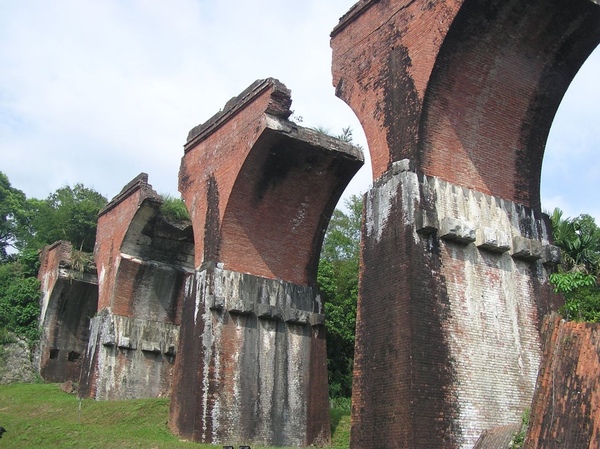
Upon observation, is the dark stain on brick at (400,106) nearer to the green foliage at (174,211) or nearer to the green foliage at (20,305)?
the green foliage at (174,211)

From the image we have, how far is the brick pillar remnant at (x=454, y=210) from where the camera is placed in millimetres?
9172

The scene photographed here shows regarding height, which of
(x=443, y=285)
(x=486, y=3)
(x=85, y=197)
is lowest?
(x=443, y=285)

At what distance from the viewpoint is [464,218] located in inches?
401

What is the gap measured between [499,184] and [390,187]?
1.87 meters

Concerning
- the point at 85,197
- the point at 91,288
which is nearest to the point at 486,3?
the point at 91,288

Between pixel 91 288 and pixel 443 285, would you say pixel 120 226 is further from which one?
pixel 443 285

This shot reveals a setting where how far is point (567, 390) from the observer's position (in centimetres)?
650

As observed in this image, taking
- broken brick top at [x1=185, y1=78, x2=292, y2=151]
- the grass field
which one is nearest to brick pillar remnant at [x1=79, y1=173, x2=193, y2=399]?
the grass field

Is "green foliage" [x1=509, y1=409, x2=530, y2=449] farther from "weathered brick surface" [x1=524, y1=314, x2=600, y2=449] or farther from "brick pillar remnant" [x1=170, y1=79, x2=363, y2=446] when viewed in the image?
"brick pillar remnant" [x1=170, y1=79, x2=363, y2=446]

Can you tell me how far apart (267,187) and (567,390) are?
9546mm

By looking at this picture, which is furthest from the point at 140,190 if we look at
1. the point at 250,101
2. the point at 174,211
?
the point at 250,101

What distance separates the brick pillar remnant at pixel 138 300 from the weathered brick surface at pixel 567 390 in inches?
519

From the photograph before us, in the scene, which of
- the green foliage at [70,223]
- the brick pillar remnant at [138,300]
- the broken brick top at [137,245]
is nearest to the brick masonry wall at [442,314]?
the brick pillar remnant at [138,300]

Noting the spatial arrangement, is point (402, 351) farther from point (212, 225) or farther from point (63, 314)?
point (63, 314)
